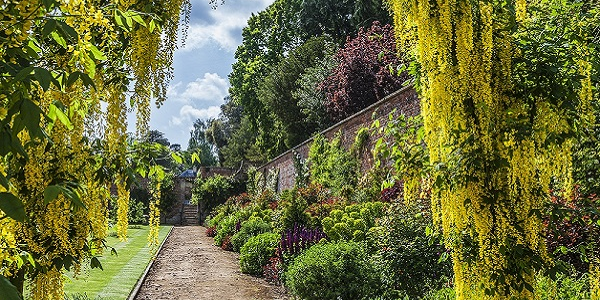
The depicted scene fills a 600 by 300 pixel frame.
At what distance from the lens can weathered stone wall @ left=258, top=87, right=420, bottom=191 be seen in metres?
9.66

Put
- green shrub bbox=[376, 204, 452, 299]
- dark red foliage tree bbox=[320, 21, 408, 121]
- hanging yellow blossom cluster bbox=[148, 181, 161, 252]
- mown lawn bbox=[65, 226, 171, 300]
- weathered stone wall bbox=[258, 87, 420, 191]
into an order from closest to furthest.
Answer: hanging yellow blossom cluster bbox=[148, 181, 161, 252]
green shrub bbox=[376, 204, 452, 299]
mown lawn bbox=[65, 226, 171, 300]
weathered stone wall bbox=[258, 87, 420, 191]
dark red foliage tree bbox=[320, 21, 408, 121]

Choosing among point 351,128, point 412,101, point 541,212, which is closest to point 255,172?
point 351,128

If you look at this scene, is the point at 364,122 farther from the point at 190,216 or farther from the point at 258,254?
the point at 190,216

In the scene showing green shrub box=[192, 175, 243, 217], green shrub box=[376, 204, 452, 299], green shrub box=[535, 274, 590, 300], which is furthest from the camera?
green shrub box=[192, 175, 243, 217]

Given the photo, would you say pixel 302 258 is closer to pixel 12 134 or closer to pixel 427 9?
pixel 427 9

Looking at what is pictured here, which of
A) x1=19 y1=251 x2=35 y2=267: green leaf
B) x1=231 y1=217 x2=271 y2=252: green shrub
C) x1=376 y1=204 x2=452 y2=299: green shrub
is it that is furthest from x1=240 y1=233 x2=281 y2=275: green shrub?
x1=19 y1=251 x2=35 y2=267: green leaf

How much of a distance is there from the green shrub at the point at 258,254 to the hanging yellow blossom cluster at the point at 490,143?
23.8 feet

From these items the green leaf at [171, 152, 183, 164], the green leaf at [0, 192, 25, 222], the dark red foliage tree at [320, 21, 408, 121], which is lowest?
the green leaf at [0, 192, 25, 222]

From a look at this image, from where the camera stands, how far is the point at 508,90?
3.05m

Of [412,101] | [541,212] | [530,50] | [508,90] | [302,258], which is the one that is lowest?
[302,258]

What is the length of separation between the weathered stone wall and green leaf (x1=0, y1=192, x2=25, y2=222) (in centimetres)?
377

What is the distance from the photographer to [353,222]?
816cm

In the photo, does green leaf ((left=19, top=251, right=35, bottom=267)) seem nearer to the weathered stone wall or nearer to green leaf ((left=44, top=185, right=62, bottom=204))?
green leaf ((left=44, top=185, right=62, bottom=204))

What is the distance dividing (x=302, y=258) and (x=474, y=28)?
17.0 ft
